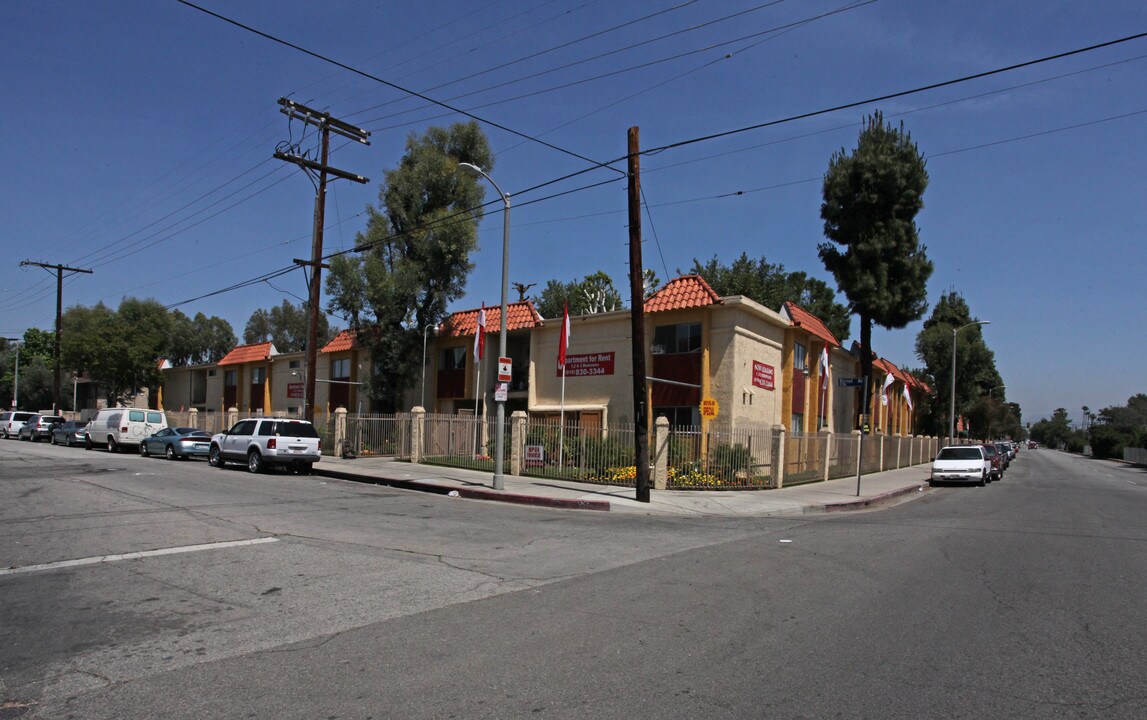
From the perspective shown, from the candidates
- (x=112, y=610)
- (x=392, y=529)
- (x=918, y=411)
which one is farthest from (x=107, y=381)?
(x=918, y=411)

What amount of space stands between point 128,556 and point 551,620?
6.00m

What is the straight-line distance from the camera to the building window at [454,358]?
116 ft

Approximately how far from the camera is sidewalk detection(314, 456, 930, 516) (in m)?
17.5

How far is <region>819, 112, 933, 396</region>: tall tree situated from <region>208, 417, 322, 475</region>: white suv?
2625cm

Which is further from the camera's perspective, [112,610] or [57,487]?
[57,487]

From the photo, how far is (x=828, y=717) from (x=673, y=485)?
1663 centimetres

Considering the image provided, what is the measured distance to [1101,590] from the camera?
8.41 m

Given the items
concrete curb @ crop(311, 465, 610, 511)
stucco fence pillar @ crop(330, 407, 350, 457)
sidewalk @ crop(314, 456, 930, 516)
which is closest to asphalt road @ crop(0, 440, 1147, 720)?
concrete curb @ crop(311, 465, 610, 511)

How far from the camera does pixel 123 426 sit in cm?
3164

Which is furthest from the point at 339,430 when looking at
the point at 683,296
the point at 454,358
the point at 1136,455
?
the point at 1136,455

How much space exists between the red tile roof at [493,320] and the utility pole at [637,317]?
1170 cm

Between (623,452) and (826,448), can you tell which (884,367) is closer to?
(826,448)

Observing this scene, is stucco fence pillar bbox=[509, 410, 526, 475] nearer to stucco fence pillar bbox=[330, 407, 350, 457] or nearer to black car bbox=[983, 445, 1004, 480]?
stucco fence pillar bbox=[330, 407, 350, 457]

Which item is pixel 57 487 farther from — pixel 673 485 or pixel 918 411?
pixel 918 411
